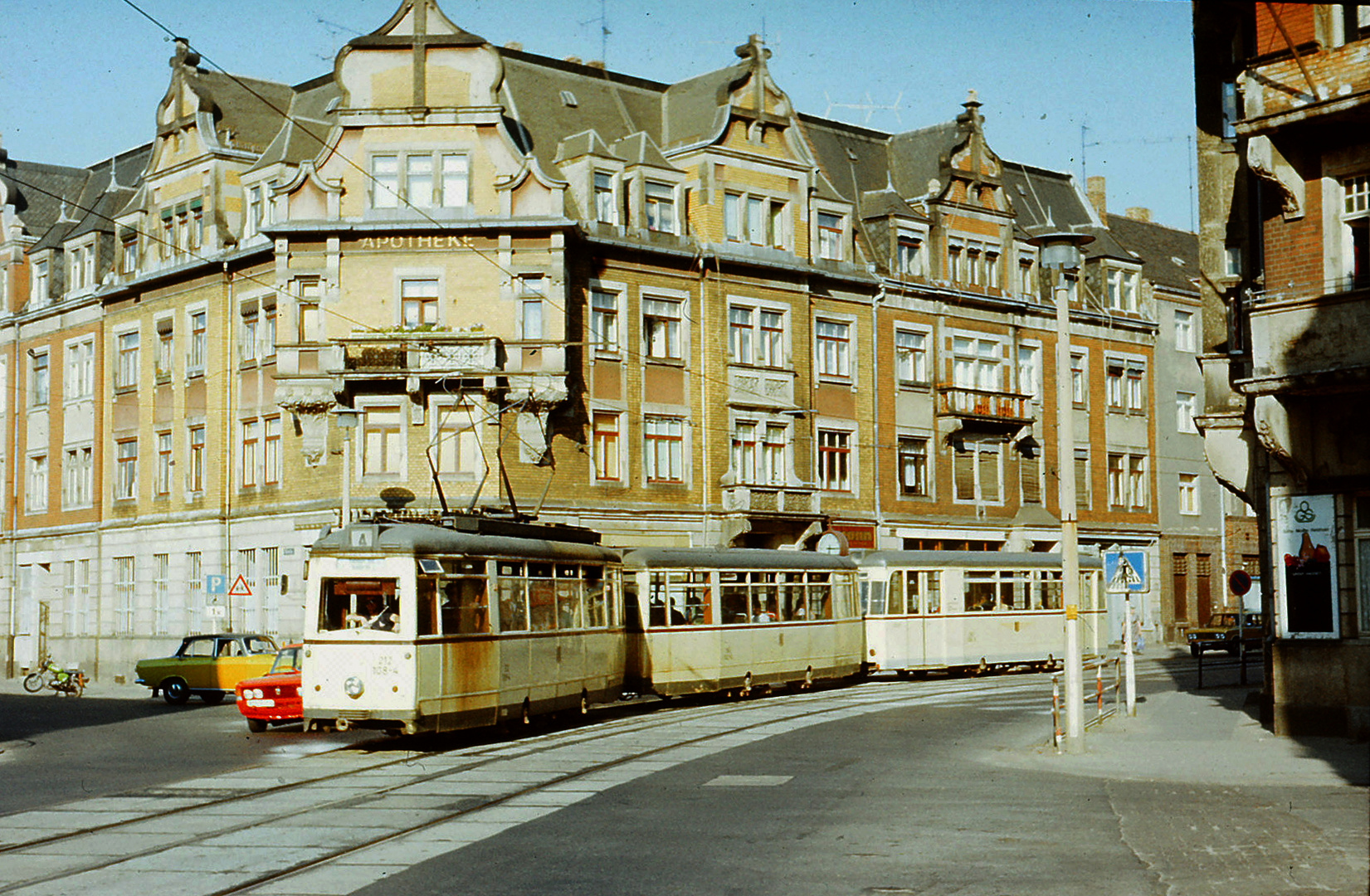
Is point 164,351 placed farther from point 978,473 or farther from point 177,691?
point 978,473

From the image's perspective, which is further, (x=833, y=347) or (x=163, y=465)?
(x=833, y=347)

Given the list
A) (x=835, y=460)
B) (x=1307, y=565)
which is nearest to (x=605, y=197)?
(x=835, y=460)

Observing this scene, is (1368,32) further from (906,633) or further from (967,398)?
(967,398)

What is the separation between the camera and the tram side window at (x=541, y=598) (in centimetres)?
2459

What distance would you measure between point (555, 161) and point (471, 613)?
25.4 meters

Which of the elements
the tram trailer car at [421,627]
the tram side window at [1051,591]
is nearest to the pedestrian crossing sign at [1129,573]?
the tram trailer car at [421,627]

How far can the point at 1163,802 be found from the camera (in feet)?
53.1

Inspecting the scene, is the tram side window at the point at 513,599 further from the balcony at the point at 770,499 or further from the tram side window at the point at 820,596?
the balcony at the point at 770,499

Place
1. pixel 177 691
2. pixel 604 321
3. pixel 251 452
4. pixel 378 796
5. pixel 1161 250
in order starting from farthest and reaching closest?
pixel 1161 250 < pixel 251 452 < pixel 604 321 < pixel 177 691 < pixel 378 796

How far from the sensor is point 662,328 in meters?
47.0

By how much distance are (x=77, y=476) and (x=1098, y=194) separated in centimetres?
3900

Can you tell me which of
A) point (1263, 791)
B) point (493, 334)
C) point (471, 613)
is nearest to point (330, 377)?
point (493, 334)

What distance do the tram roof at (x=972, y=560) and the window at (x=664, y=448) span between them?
341 inches

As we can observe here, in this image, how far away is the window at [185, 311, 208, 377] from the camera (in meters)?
48.3
